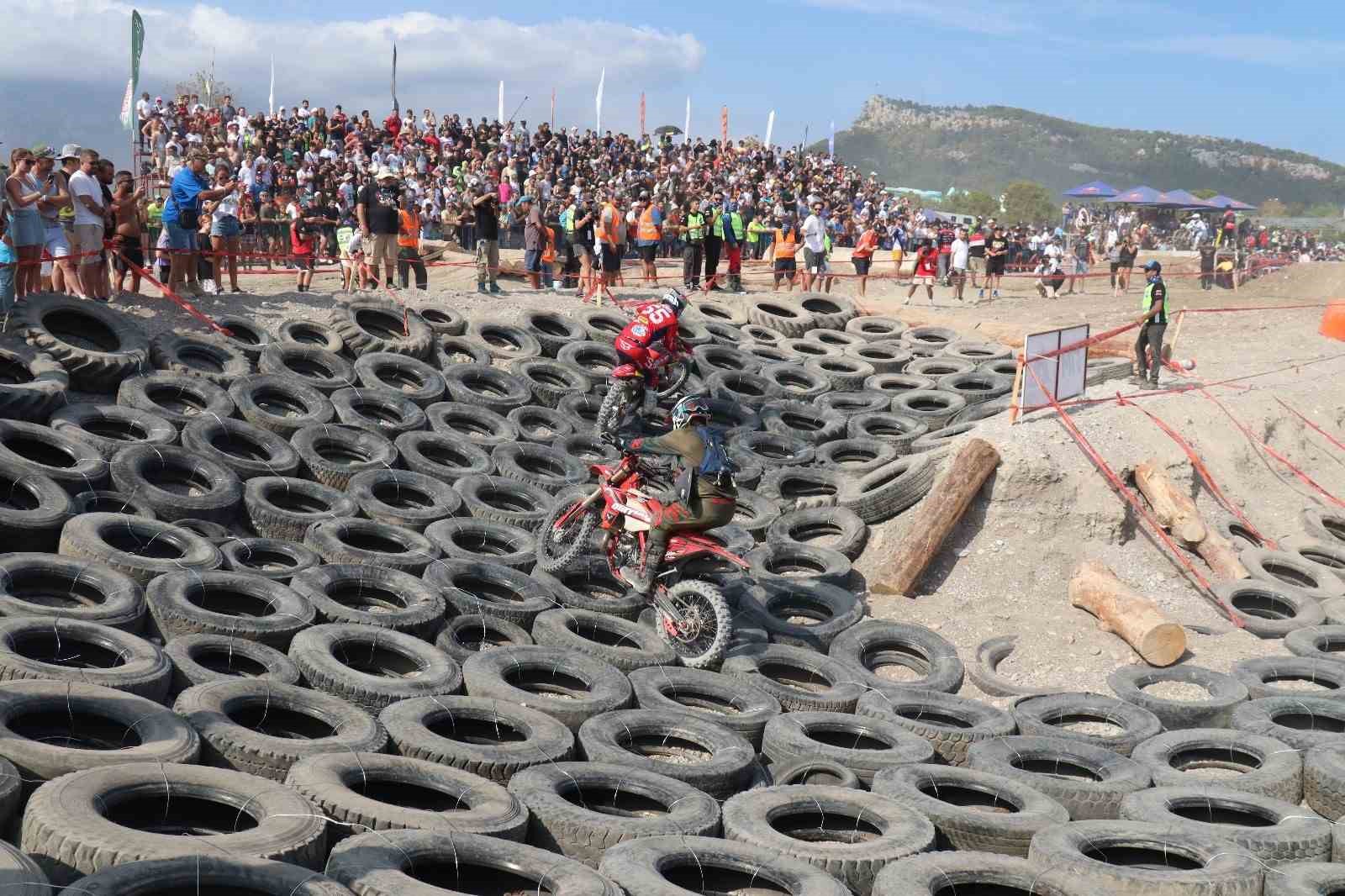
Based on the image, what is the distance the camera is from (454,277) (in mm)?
29516

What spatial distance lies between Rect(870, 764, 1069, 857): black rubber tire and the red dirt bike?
2.41m

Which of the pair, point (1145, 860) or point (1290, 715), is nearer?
point (1145, 860)

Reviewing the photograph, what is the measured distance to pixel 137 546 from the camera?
1168 centimetres

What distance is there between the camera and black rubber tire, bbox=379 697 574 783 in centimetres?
880

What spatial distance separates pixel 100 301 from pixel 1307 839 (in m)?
15.0

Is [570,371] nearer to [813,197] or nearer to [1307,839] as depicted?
[1307,839]

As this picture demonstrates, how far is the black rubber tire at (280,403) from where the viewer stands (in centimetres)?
1533

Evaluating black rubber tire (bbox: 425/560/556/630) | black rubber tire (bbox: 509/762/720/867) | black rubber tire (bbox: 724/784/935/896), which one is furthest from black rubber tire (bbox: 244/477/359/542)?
black rubber tire (bbox: 724/784/935/896)

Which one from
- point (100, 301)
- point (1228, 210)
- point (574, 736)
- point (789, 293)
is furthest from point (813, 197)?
point (574, 736)

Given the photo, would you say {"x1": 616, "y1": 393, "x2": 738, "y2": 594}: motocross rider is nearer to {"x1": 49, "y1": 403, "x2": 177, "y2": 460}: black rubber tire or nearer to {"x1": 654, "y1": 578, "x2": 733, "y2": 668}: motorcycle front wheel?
{"x1": 654, "y1": 578, "x2": 733, "y2": 668}: motorcycle front wheel

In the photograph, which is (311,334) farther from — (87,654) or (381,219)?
(87,654)

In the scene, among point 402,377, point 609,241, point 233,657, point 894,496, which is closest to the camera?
point 233,657

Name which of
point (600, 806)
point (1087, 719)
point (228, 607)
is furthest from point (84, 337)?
point (1087, 719)

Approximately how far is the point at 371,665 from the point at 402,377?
791cm
